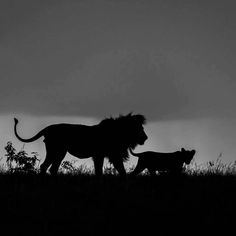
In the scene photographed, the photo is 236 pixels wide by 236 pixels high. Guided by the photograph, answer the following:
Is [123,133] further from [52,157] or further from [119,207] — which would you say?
[119,207]

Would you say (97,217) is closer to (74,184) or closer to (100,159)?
(74,184)

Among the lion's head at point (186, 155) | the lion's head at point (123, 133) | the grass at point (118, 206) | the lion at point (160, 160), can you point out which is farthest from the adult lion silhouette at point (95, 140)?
the grass at point (118, 206)

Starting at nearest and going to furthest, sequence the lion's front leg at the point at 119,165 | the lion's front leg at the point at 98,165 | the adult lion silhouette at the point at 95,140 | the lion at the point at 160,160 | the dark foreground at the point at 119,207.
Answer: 1. the dark foreground at the point at 119,207
2. the lion's front leg at the point at 98,165
3. the lion's front leg at the point at 119,165
4. the adult lion silhouette at the point at 95,140
5. the lion at the point at 160,160

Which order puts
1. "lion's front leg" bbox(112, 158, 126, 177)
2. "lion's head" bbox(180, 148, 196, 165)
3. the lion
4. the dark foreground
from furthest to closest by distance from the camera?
"lion's head" bbox(180, 148, 196, 165), the lion, "lion's front leg" bbox(112, 158, 126, 177), the dark foreground

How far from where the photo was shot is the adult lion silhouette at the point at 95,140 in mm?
12000

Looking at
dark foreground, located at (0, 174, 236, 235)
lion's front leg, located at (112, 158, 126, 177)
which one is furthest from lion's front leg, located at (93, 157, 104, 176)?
dark foreground, located at (0, 174, 236, 235)

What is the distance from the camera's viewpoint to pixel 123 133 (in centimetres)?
1282

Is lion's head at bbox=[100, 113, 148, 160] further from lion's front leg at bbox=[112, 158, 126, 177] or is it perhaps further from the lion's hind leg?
the lion's hind leg

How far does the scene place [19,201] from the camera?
7.97 m

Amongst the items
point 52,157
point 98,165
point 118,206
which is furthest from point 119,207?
point 52,157

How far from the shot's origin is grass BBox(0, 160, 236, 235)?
6.79m

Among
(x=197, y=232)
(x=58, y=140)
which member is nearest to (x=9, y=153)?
(x=58, y=140)

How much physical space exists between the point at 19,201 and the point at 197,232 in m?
→ 2.85

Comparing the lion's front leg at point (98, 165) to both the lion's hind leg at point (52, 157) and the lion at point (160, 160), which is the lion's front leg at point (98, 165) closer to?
the lion's hind leg at point (52, 157)
